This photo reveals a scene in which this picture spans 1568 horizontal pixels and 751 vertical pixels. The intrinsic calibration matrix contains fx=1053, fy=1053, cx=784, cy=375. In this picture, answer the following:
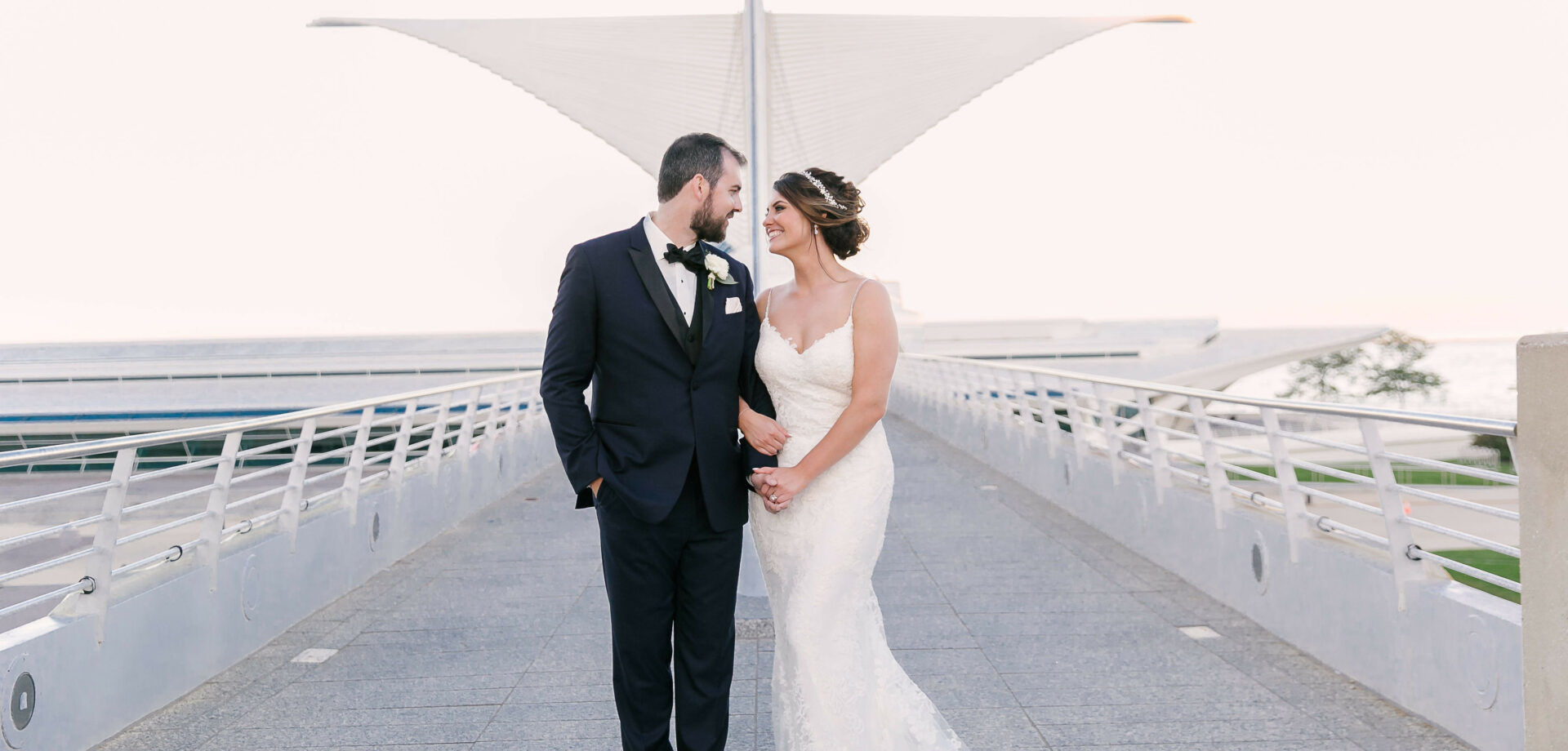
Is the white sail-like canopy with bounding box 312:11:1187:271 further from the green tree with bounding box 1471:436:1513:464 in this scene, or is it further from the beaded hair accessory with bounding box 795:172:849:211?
the green tree with bounding box 1471:436:1513:464

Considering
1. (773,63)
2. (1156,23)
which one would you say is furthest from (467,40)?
(1156,23)

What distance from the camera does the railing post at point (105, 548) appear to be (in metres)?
3.31

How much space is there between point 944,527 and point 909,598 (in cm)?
217

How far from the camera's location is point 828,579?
2.59 meters

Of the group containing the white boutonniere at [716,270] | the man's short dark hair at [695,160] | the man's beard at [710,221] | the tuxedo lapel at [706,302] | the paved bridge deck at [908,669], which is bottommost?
the paved bridge deck at [908,669]

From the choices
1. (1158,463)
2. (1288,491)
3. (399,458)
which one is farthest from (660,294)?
(399,458)

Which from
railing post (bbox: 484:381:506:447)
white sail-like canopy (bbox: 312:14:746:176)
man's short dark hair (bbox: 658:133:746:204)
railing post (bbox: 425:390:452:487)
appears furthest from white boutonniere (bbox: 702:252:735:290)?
white sail-like canopy (bbox: 312:14:746:176)

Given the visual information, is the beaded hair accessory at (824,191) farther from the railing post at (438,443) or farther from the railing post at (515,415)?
the railing post at (515,415)

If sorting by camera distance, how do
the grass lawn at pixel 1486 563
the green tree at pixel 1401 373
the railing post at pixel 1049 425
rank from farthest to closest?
1. the green tree at pixel 1401 373
2. the grass lawn at pixel 1486 563
3. the railing post at pixel 1049 425

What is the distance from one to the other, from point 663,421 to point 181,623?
7.94ft

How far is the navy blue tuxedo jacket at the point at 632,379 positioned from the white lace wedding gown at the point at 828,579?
26 cm

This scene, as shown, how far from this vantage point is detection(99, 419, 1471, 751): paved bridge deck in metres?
3.22

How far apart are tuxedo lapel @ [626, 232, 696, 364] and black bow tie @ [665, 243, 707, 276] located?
42 mm

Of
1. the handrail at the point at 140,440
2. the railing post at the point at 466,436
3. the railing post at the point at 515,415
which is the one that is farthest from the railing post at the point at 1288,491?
the railing post at the point at 515,415
